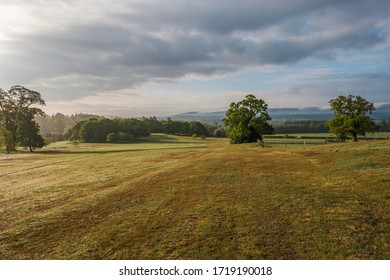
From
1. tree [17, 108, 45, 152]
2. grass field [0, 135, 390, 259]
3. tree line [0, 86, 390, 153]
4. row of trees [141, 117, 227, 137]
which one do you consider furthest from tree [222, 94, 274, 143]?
row of trees [141, 117, 227, 137]

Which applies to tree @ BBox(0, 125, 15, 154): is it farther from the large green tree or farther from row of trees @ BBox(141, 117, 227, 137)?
row of trees @ BBox(141, 117, 227, 137)

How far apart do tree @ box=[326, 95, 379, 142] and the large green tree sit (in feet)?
284

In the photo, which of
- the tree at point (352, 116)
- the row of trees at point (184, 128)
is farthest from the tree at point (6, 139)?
the row of trees at point (184, 128)

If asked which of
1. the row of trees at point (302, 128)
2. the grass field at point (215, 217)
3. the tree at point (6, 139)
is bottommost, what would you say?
the grass field at point (215, 217)

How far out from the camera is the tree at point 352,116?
54219mm

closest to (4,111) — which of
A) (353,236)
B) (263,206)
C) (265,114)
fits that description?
(265,114)

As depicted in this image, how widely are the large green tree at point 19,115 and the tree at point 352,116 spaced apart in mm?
86604

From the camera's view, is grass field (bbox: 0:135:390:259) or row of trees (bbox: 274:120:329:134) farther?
row of trees (bbox: 274:120:329:134)

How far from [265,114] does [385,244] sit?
198ft

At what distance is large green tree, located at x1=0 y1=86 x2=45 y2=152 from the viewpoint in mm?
75188

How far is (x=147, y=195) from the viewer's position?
63.8 feet

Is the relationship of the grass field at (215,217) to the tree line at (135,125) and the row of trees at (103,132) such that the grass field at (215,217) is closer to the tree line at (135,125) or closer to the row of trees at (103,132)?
the tree line at (135,125)

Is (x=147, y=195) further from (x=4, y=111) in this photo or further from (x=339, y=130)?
(x=4, y=111)

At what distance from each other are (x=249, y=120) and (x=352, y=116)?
25162 millimetres
